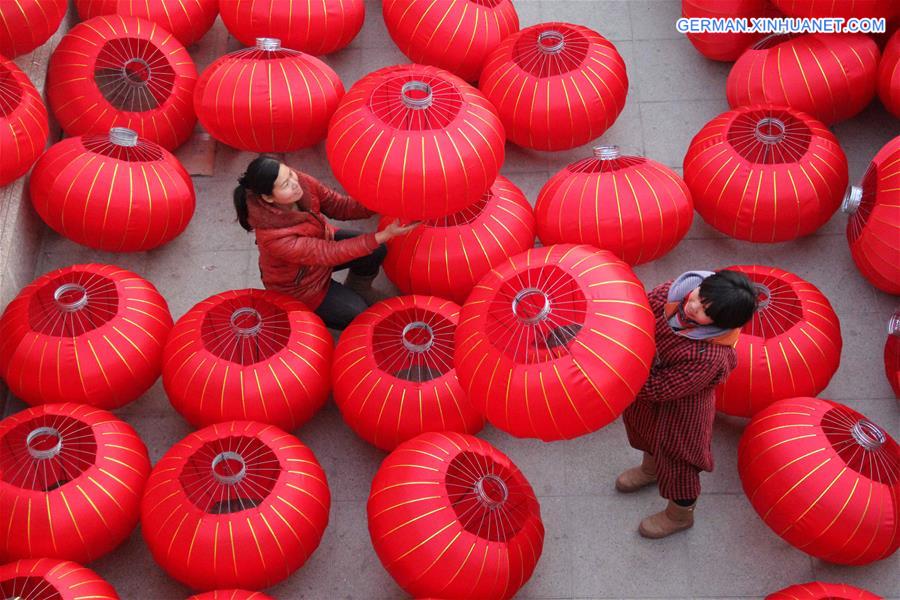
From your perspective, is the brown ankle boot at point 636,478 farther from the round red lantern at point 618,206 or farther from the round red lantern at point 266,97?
the round red lantern at point 266,97

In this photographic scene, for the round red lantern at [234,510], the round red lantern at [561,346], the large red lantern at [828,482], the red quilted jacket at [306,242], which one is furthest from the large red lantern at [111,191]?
the large red lantern at [828,482]

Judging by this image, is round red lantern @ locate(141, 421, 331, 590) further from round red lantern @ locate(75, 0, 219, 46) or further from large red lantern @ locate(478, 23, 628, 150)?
round red lantern @ locate(75, 0, 219, 46)

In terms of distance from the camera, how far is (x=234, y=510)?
442cm

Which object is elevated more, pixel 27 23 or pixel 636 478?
pixel 27 23

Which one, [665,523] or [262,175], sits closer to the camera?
[262,175]

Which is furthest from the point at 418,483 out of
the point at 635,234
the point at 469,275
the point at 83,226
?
the point at 83,226

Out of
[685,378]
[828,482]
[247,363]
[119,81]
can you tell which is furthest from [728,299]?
[119,81]

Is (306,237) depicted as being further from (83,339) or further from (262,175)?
(83,339)

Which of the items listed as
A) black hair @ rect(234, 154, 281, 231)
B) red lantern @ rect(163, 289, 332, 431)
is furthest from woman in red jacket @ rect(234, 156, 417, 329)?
red lantern @ rect(163, 289, 332, 431)

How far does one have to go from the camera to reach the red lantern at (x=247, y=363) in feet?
15.2

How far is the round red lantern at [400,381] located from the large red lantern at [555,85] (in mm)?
1464

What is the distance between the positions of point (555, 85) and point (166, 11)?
2.49 meters

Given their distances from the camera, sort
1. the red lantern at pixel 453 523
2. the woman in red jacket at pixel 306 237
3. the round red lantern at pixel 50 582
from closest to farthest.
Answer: the round red lantern at pixel 50 582, the red lantern at pixel 453 523, the woman in red jacket at pixel 306 237

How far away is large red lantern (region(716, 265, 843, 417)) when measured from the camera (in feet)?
15.3
